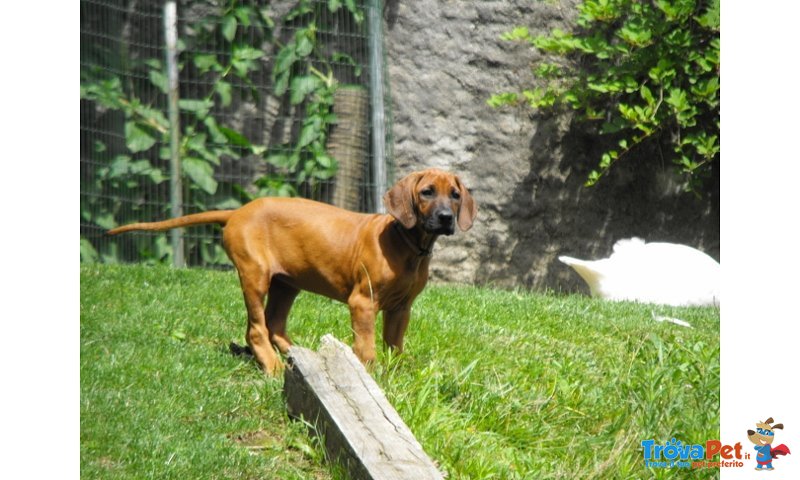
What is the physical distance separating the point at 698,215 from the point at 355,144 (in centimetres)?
367

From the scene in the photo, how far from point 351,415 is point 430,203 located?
1.54 meters

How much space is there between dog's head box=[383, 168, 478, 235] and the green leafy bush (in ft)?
13.6

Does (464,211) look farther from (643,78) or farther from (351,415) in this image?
(643,78)

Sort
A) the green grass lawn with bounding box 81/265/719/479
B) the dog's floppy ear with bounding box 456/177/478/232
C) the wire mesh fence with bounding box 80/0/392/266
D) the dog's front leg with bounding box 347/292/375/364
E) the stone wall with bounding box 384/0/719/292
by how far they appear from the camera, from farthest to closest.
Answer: the stone wall with bounding box 384/0/719/292 → the wire mesh fence with bounding box 80/0/392/266 → the dog's floppy ear with bounding box 456/177/478/232 → the dog's front leg with bounding box 347/292/375/364 → the green grass lawn with bounding box 81/265/719/479

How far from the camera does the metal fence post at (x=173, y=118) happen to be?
9.47m

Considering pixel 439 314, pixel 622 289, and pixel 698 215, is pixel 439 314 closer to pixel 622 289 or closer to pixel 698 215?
pixel 622 289

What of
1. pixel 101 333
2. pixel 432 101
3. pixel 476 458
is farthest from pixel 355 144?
pixel 476 458

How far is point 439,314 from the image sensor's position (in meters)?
7.30

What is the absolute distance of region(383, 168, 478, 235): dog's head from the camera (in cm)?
568

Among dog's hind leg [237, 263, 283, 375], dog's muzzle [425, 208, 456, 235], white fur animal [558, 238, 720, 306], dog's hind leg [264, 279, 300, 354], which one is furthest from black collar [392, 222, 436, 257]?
white fur animal [558, 238, 720, 306]
